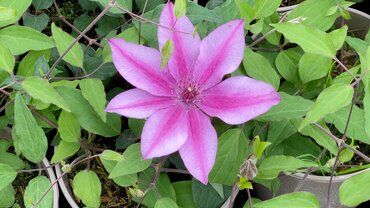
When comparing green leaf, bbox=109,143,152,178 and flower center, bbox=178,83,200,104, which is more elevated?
flower center, bbox=178,83,200,104

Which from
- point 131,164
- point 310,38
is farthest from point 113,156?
point 310,38

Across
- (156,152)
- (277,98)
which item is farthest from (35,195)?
(277,98)

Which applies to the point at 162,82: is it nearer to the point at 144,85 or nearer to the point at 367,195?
the point at 144,85

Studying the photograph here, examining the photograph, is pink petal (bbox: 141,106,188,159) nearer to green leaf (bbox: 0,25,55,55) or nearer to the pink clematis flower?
the pink clematis flower

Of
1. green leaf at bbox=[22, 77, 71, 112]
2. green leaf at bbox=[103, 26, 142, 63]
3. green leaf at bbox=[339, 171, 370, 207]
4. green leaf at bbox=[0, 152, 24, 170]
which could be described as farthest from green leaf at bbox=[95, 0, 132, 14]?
green leaf at bbox=[339, 171, 370, 207]

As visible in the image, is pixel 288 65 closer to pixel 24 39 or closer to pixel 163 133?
pixel 163 133
